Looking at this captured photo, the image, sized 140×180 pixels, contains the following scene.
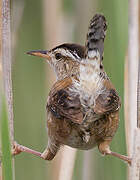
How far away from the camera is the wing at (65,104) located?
154 cm

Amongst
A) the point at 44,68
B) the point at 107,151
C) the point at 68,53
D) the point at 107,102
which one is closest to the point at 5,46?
the point at 107,102

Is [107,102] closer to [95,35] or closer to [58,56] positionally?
[95,35]

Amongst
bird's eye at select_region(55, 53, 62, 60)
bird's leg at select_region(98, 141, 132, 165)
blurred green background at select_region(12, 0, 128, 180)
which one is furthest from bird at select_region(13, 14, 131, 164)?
bird's eye at select_region(55, 53, 62, 60)

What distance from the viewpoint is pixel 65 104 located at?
5.18 ft

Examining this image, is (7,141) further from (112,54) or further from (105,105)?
(112,54)

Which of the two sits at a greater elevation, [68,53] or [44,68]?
[68,53]

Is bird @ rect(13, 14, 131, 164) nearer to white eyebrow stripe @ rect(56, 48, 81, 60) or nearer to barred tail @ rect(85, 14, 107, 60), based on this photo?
barred tail @ rect(85, 14, 107, 60)

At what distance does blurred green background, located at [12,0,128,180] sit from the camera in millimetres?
2014

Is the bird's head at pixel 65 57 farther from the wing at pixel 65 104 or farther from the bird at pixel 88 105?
the wing at pixel 65 104

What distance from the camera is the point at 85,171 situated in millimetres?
2229

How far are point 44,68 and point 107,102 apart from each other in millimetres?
1220

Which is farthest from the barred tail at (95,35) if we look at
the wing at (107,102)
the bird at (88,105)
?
the wing at (107,102)

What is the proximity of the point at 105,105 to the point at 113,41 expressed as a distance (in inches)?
22.2

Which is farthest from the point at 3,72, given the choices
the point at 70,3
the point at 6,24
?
the point at 70,3
